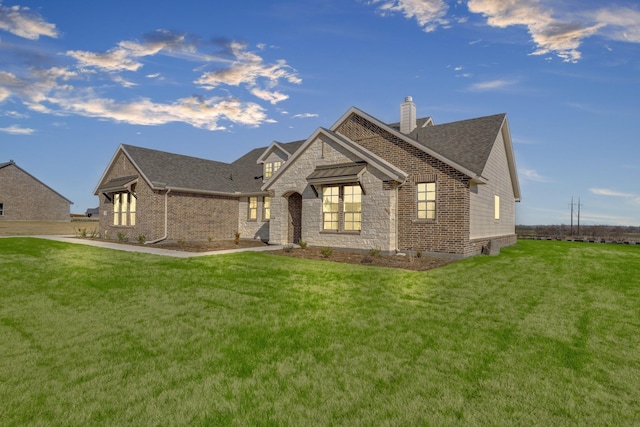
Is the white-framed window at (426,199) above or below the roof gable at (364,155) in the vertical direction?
below

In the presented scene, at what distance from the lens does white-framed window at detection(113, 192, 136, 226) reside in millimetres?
23188

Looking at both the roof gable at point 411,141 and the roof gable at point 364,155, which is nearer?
the roof gable at point 411,141

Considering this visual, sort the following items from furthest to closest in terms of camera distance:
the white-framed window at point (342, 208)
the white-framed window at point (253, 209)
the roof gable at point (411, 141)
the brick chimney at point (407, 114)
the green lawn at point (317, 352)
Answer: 1. the white-framed window at point (253, 209)
2. the brick chimney at point (407, 114)
3. the white-framed window at point (342, 208)
4. the roof gable at point (411, 141)
5. the green lawn at point (317, 352)

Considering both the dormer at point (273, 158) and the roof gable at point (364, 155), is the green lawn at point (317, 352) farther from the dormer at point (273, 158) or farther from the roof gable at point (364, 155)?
the dormer at point (273, 158)

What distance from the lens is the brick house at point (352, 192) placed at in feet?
52.2

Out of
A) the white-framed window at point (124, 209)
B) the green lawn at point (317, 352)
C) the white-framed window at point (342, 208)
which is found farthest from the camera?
the white-framed window at point (124, 209)

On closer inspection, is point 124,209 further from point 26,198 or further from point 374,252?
point 26,198

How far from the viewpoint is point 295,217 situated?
20.4 meters

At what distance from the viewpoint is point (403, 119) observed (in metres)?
20.9

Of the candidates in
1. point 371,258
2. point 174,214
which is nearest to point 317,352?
point 371,258

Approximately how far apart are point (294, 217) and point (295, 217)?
65mm

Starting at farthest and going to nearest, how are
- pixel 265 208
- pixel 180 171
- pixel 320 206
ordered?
pixel 265 208 < pixel 180 171 < pixel 320 206

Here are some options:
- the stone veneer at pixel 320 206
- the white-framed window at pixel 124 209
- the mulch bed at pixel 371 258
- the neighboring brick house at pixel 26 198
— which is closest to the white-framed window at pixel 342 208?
the stone veneer at pixel 320 206

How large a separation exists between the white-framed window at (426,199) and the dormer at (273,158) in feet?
34.7
